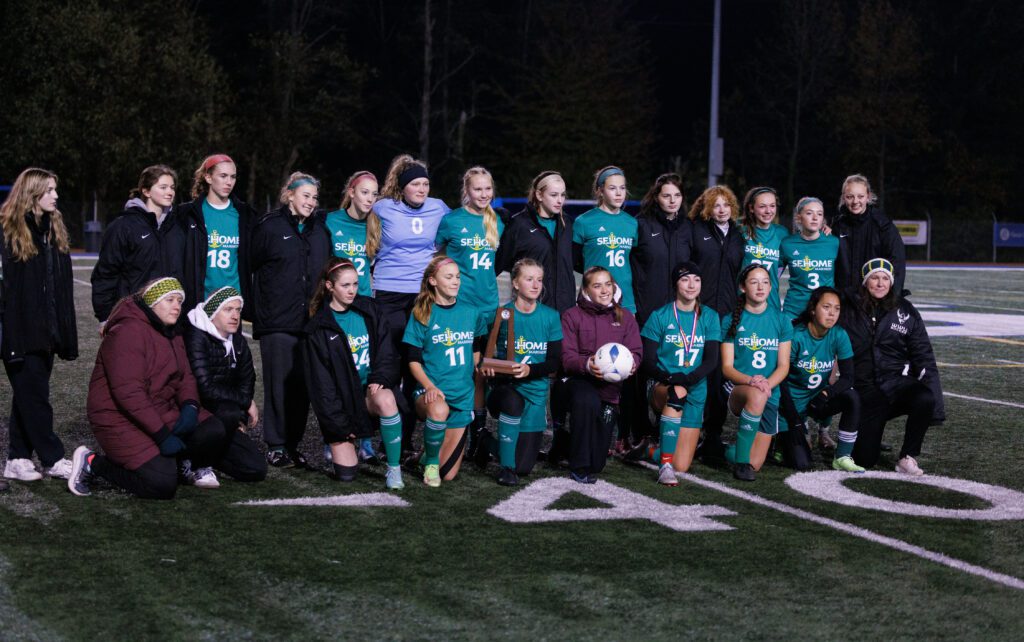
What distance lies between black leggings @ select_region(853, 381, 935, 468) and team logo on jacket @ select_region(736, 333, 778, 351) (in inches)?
24.0

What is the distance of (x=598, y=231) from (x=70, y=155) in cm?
3349

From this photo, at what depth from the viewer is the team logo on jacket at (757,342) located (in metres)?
7.77

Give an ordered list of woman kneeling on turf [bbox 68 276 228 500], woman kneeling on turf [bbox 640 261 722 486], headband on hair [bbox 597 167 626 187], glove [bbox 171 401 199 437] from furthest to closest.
→ headband on hair [bbox 597 167 626 187] < woman kneeling on turf [bbox 640 261 722 486] < glove [bbox 171 401 199 437] < woman kneeling on turf [bbox 68 276 228 500]

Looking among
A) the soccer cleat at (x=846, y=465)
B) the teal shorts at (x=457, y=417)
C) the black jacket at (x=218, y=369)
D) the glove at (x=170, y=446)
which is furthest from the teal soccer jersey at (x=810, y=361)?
the glove at (x=170, y=446)

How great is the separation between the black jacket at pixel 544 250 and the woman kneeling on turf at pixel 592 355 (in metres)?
0.50

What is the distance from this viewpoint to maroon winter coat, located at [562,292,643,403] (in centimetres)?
748

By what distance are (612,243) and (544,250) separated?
17.2 inches

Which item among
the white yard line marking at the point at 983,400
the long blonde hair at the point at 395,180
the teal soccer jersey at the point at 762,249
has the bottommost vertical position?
the white yard line marking at the point at 983,400

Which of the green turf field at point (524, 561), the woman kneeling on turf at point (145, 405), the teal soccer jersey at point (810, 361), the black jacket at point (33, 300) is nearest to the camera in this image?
the green turf field at point (524, 561)

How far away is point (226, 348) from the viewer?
6.96 meters

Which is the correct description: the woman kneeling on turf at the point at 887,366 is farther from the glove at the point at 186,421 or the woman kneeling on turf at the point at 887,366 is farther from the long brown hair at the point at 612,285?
the glove at the point at 186,421

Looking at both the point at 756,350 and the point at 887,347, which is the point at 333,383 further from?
the point at 887,347

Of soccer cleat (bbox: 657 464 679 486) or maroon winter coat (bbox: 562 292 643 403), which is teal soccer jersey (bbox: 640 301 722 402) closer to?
maroon winter coat (bbox: 562 292 643 403)

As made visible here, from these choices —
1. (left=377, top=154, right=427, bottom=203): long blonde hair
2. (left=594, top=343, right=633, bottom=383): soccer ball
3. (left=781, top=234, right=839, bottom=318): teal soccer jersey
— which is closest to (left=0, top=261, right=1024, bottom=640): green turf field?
(left=594, top=343, right=633, bottom=383): soccer ball
